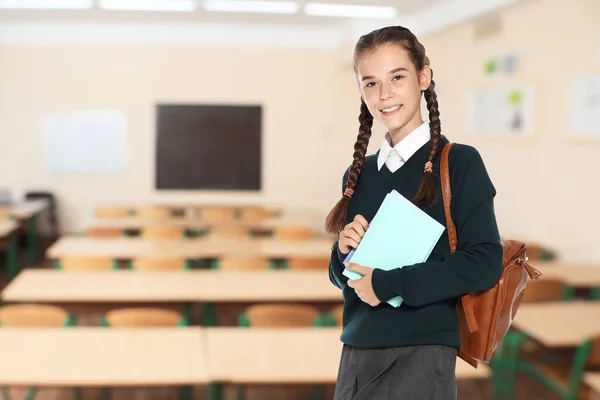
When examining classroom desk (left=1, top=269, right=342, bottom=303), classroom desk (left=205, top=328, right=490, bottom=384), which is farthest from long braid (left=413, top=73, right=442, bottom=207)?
classroom desk (left=1, top=269, right=342, bottom=303)

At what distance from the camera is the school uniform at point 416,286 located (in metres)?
1.01

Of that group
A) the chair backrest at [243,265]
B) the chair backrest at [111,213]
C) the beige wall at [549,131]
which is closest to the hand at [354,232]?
the chair backrest at [243,265]

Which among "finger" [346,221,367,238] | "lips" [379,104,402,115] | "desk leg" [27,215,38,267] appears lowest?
"desk leg" [27,215,38,267]

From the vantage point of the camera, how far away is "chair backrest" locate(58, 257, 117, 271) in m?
4.79

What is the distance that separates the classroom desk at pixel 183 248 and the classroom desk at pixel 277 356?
225 cm

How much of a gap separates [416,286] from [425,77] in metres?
0.34

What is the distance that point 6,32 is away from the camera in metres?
9.62

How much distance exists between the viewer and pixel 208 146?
10.1 m

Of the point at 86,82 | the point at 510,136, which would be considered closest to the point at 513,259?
the point at 510,136

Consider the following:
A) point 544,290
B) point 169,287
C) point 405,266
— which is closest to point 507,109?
point 544,290

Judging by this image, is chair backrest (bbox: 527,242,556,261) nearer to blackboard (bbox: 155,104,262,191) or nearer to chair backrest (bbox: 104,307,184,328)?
chair backrest (bbox: 104,307,184,328)

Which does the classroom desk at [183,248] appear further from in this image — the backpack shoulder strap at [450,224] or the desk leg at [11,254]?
the backpack shoulder strap at [450,224]

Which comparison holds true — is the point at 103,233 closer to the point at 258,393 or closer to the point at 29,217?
the point at 29,217

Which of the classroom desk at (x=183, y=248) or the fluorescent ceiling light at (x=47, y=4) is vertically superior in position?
the fluorescent ceiling light at (x=47, y=4)
